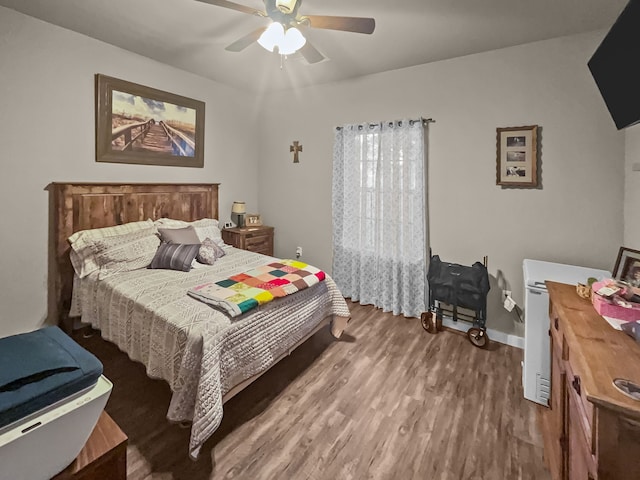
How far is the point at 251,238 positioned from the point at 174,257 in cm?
146

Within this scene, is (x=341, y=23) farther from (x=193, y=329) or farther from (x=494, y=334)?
(x=494, y=334)

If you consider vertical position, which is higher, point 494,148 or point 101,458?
point 494,148

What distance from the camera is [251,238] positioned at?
167 inches

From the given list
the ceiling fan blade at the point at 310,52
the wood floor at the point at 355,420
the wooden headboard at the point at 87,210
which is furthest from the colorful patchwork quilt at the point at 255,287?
the ceiling fan blade at the point at 310,52

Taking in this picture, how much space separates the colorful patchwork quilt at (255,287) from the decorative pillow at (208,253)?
0.57 meters

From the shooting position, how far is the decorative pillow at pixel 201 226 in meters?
3.42

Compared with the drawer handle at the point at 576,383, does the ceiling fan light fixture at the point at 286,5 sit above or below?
above

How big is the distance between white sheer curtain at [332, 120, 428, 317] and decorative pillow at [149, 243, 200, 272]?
1.82 meters

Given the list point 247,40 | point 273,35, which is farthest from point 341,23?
point 247,40

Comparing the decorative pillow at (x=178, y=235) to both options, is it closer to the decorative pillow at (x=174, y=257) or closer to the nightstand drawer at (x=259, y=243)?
the decorative pillow at (x=174, y=257)

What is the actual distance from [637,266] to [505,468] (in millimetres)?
1258

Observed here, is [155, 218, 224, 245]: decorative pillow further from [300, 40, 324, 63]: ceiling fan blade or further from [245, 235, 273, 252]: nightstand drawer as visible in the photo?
[300, 40, 324, 63]: ceiling fan blade

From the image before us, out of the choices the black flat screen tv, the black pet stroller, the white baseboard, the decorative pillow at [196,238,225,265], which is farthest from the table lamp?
the black flat screen tv

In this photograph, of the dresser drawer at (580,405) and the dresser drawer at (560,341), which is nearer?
the dresser drawer at (580,405)
